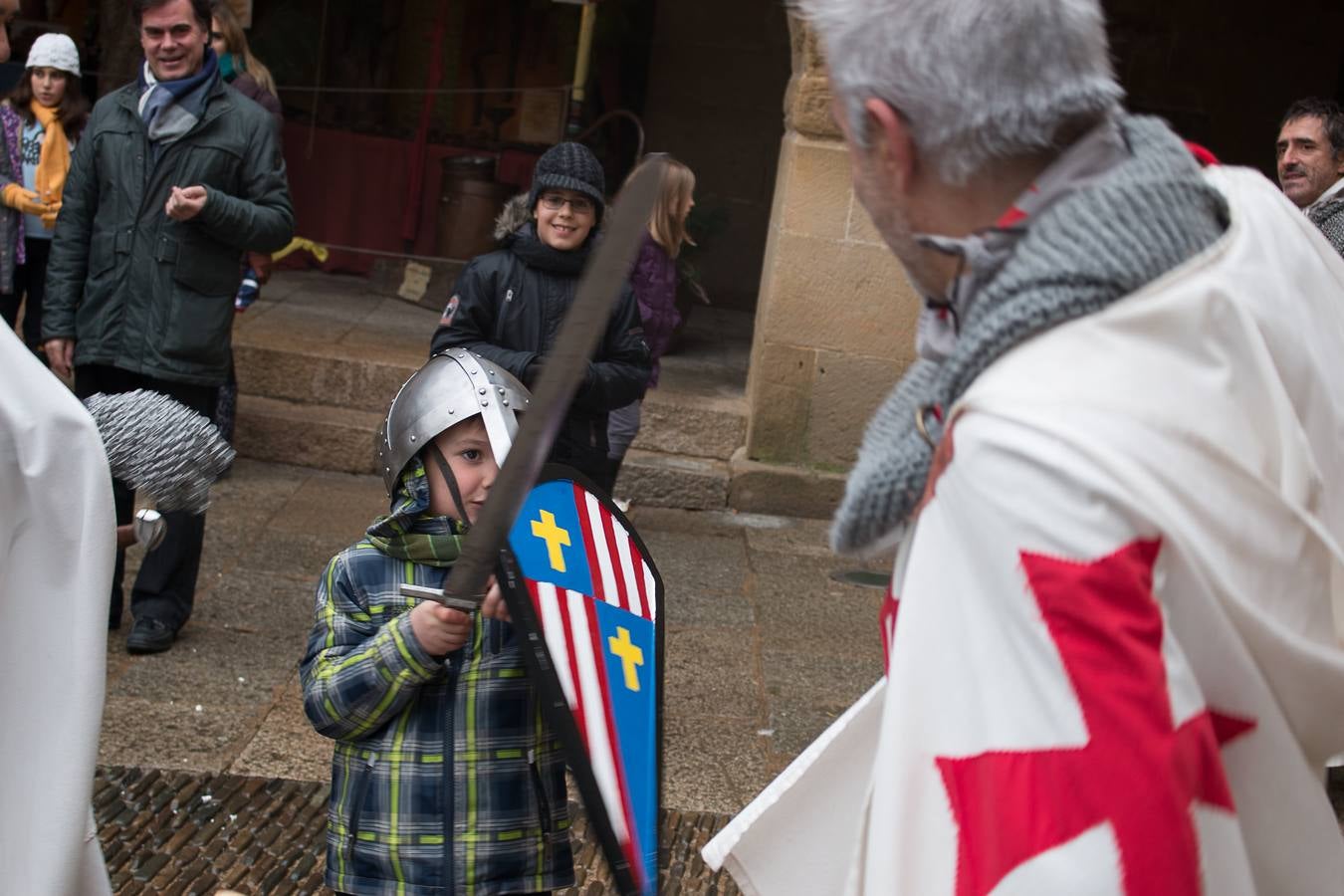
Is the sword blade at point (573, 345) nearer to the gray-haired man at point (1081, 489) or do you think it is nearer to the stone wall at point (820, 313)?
the gray-haired man at point (1081, 489)

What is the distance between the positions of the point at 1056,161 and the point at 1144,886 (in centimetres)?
58

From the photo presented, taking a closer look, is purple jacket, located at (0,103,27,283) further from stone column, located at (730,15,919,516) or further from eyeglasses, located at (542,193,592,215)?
stone column, located at (730,15,919,516)

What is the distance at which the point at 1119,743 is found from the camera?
3.85 feet

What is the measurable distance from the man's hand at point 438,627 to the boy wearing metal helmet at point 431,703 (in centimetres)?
3

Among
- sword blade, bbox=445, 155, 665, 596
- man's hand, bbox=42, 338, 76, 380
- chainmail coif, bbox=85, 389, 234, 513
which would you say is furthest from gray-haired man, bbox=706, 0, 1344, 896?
man's hand, bbox=42, 338, 76, 380

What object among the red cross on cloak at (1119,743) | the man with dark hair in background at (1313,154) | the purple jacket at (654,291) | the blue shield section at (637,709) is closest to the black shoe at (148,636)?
the purple jacket at (654,291)

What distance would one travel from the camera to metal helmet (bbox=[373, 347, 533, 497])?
2.52 m

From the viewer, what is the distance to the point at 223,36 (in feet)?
20.6

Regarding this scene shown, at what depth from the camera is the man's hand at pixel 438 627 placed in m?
2.30

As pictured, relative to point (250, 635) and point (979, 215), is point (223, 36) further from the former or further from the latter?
point (979, 215)

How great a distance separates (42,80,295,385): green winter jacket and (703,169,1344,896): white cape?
379 cm

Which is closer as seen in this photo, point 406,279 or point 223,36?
point 223,36

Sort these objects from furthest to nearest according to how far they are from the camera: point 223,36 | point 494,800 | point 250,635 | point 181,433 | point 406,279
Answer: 1. point 406,279
2. point 223,36
3. point 250,635
4. point 181,433
5. point 494,800

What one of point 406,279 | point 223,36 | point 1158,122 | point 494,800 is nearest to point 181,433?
point 494,800
